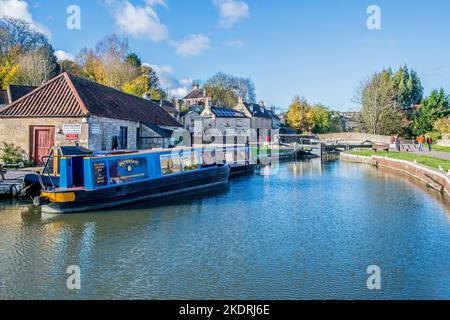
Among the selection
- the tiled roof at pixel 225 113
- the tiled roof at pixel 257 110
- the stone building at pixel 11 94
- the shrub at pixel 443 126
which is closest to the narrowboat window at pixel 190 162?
the stone building at pixel 11 94

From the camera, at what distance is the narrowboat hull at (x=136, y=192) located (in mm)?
13219

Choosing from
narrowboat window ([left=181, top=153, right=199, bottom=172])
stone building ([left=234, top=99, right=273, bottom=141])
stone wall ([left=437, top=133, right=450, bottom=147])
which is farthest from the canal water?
stone building ([left=234, top=99, right=273, bottom=141])

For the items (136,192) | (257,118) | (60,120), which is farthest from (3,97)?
(257,118)

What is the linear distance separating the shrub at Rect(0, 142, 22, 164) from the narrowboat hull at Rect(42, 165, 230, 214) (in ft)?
23.0

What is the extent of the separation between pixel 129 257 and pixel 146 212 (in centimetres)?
480

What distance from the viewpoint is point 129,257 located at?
29.8 ft

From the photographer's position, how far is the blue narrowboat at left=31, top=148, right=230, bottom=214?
13242mm

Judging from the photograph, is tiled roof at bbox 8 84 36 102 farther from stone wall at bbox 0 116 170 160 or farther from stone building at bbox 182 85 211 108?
stone building at bbox 182 85 211 108

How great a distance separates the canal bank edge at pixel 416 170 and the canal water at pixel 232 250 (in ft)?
4.25

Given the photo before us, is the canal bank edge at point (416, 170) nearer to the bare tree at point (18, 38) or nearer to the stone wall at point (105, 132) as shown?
the stone wall at point (105, 132)

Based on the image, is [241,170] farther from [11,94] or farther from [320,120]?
[320,120]

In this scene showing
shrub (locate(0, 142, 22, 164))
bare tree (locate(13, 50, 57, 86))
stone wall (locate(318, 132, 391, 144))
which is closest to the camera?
shrub (locate(0, 142, 22, 164))
